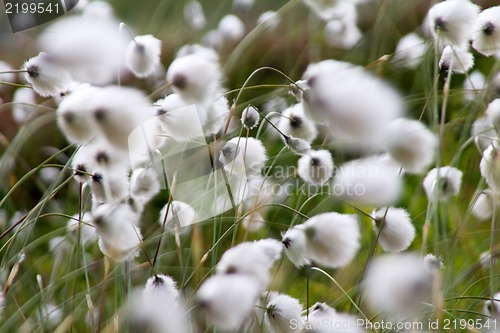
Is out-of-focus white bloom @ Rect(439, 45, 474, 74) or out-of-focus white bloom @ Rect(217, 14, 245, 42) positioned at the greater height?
out-of-focus white bloom @ Rect(439, 45, 474, 74)

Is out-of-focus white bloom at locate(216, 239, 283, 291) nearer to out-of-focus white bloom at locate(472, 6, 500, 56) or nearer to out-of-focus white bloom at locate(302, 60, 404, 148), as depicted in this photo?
out-of-focus white bloom at locate(302, 60, 404, 148)

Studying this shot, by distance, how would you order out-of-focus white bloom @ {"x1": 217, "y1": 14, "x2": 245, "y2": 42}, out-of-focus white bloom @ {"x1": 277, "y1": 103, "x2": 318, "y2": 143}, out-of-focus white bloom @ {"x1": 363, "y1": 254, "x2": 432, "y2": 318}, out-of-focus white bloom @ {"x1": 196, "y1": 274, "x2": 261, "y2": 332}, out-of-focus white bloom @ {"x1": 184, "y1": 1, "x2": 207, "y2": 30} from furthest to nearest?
out-of-focus white bloom @ {"x1": 184, "y1": 1, "x2": 207, "y2": 30} < out-of-focus white bloom @ {"x1": 217, "y1": 14, "x2": 245, "y2": 42} < out-of-focus white bloom @ {"x1": 277, "y1": 103, "x2": 318, "y2": 143} < out-of-focus white bloom @ {"x1": 363, "y1": 254, "x2": 432, "y2": 318} < out-of-focus white bloom @ {"x1": 196, "y1": 274, "x2": 261, "y2": 332}

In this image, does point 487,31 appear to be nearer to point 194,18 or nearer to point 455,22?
point 455,22

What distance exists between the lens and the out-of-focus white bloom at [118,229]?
28.1 inches

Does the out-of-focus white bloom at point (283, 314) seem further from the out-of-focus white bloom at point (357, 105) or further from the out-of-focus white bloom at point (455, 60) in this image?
the out-of-focus white bloom at point (455, 60)

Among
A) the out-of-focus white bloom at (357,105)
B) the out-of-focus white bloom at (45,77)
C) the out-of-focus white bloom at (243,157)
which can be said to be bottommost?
the out-of-focus white bloom at (243,157)

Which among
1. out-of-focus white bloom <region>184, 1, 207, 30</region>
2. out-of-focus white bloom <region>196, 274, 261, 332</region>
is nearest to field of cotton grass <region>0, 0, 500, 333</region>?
out-of-focus white bloom <region>196, 274, 261, 332</region>

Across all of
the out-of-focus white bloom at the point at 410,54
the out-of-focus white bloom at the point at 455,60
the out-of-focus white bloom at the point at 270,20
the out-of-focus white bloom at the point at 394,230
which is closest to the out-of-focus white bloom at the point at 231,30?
the out-of-focus white bloom at the point at 270,20

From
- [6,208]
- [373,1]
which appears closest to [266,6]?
[373,1]

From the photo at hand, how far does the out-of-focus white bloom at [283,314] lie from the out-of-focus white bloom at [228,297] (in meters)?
0.19

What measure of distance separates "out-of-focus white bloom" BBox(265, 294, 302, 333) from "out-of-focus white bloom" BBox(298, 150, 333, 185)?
244 mm

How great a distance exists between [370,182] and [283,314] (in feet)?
0.67

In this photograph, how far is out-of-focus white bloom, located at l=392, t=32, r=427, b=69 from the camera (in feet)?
4.03

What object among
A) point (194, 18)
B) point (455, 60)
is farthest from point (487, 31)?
point (194, 18)
